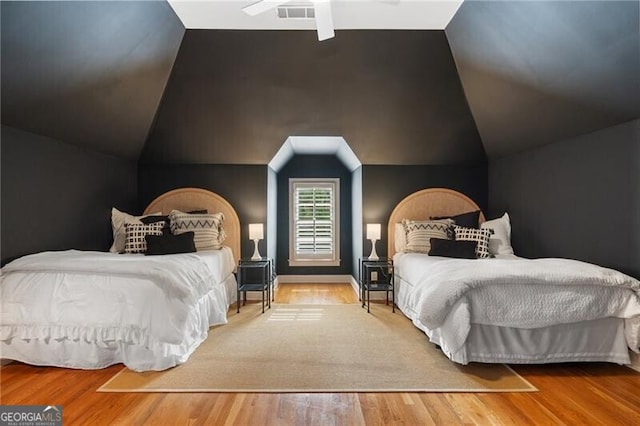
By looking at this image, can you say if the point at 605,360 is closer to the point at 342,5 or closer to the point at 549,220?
the point at 549,220

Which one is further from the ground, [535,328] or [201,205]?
[201,205]

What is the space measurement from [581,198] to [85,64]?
460 centimetres

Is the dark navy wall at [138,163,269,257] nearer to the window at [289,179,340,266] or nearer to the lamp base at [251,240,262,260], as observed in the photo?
the lamp base at [251,240,262,260]

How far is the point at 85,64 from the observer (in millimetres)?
3031

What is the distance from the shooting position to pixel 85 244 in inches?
159

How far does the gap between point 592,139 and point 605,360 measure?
1953mm

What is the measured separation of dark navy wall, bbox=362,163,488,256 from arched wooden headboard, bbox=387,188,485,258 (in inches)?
3.2

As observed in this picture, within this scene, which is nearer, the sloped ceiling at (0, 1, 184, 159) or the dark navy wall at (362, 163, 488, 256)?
the sloped ceiling at (0, 1, 184, 159)

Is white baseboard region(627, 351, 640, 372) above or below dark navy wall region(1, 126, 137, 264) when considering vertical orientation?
below

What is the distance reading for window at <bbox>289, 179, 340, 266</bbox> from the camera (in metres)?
6.11

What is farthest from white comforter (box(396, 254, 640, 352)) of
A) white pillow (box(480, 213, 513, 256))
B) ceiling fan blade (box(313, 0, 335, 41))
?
ceiling fan blade (box(313, 0, 335, 41))

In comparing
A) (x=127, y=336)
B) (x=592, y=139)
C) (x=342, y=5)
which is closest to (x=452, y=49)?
(x=342, y=5)

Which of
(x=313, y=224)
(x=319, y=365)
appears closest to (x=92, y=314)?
(x=319, y=365)

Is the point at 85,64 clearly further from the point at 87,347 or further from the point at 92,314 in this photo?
the point at 87,347
